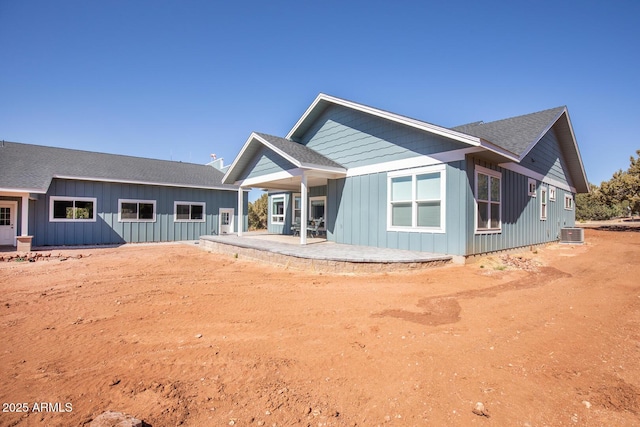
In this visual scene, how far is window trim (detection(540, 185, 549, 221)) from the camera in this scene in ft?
43.6

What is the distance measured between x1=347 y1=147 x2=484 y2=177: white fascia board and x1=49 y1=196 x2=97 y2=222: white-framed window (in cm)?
1386

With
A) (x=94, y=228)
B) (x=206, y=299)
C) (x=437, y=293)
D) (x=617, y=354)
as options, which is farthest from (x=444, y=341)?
(x=94, y=228)

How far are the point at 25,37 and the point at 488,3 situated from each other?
15493 mm

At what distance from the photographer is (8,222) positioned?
47.3ft

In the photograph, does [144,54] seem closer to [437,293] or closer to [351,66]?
[351,66]

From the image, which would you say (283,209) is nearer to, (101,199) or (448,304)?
(101,199)

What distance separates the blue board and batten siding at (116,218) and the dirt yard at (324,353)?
10376 mm

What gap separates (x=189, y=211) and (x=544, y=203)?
62.6 feet

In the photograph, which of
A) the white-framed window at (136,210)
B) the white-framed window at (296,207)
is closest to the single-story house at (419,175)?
the white-framed window at (296,207)

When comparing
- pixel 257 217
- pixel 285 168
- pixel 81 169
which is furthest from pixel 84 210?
pixel 257 217

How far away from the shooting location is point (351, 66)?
14.5 metres

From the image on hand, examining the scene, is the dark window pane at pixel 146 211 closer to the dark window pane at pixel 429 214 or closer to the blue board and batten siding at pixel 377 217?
the blue board and batten siding at pixel 377 217

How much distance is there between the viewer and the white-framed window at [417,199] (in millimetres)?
8828

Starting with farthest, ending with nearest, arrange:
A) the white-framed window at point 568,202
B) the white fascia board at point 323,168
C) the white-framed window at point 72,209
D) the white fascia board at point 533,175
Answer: the white-framed window at point 568,202 → the white-framed window at point 72,209 → the white fascia board at point 533,175 → the white fascia board at point 323,168
